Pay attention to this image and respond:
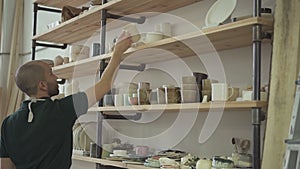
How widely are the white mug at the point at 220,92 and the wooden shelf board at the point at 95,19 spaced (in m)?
0.78

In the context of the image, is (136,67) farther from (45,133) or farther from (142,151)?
(45,133)

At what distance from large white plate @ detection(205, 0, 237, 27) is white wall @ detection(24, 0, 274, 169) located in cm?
12

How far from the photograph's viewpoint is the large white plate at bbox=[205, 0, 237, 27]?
225 centimetres

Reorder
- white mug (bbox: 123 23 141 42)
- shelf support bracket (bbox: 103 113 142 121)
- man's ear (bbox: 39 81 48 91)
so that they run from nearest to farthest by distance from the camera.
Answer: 1. man's ear (bbox: 39 81 48 91)
2. white mug (bbox: 123 23 141 42)
3. shelf support bracket (bbox: 103 113 142 121)

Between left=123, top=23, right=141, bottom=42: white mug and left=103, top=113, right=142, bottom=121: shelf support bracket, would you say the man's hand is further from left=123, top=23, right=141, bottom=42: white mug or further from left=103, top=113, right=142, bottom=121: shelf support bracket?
left=103, top=113, right=142, bottom=121: shelf support bracket

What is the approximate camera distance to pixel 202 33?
221cm

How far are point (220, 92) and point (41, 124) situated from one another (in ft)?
2.92

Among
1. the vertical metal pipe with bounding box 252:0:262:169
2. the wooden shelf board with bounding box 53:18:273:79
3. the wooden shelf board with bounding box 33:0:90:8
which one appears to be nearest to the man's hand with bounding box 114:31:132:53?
the wooden shelf board with bounding box 53:18:273:79

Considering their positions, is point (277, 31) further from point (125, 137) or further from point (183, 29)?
point (125, 137)

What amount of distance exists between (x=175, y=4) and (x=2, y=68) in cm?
304

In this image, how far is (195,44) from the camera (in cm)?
246

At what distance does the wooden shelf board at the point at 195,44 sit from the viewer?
205 centimetres

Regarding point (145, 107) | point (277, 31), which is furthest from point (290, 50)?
point (145, 107)

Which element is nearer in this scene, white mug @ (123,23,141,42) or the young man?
the young man
